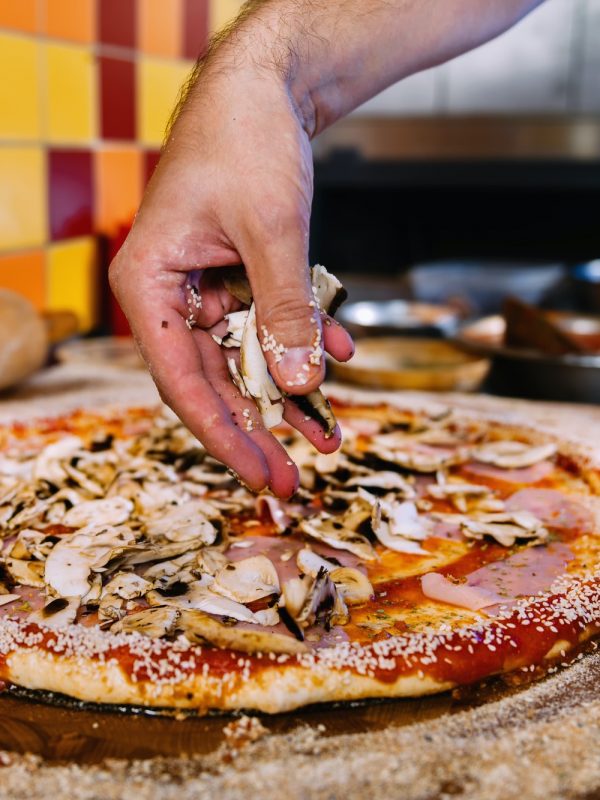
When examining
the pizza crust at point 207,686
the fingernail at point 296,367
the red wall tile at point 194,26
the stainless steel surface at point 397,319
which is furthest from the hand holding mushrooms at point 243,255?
the red wall tile at point 194,26

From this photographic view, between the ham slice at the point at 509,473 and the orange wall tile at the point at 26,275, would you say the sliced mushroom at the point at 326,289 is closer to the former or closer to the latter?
the ham slice at the point at 509,473

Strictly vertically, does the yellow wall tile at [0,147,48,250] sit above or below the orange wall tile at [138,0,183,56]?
below

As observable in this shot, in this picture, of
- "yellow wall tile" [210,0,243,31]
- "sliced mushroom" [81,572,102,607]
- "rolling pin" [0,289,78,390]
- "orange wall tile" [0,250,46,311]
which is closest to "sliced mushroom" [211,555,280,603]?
"sliced mushroom" [81,572,102,607]

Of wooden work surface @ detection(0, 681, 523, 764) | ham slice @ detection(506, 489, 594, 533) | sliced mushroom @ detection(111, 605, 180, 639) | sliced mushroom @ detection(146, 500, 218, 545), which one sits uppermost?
sliced mushroom @ detection(146, 500, 218, 545)

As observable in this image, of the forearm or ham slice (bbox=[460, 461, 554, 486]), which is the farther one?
ham slice (bbox=[460, 461, 554, 486])

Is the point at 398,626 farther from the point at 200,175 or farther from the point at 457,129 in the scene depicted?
the point at 457,129

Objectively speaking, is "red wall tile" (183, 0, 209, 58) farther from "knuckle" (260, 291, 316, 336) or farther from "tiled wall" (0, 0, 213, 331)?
"knuckle" (260, 291, 316, 336)
